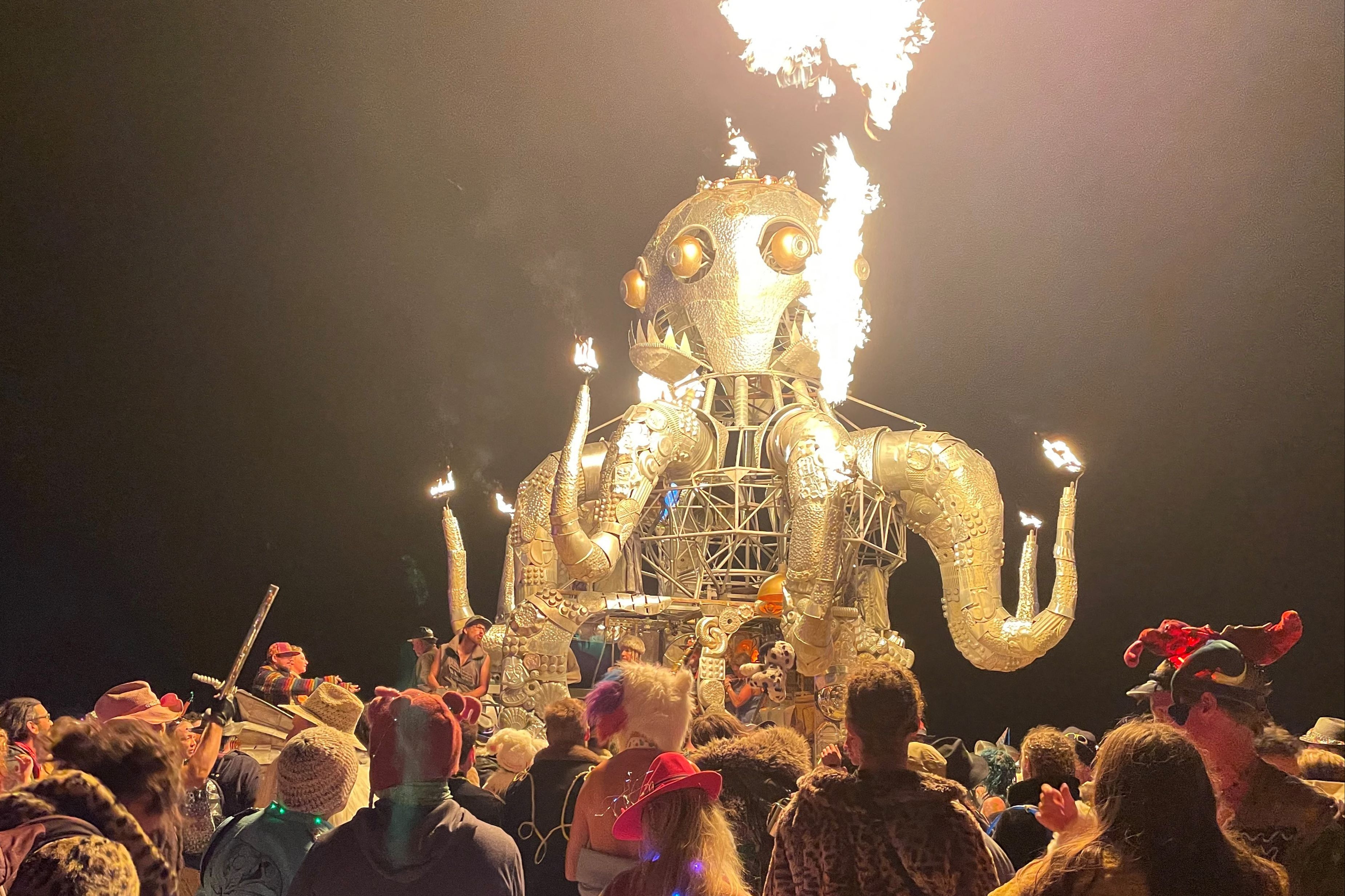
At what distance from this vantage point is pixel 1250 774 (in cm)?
327

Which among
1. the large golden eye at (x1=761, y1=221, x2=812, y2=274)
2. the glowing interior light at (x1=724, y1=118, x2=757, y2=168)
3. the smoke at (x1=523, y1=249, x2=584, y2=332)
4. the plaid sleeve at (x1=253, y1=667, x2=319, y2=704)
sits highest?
the glowing interior light at (x1=724, y1=118, x2=757, y2=168)

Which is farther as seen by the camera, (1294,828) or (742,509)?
(742,509)

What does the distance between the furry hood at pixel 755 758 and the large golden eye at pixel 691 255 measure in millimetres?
8591

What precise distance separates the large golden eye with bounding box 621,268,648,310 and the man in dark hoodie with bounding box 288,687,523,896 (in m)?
9.71

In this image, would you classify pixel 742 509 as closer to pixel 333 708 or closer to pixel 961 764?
pixel 961 764

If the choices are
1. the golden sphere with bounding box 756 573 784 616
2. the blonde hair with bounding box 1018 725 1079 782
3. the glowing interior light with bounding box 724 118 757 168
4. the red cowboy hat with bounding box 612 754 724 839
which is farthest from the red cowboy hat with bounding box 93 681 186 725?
the glowing interior light with bounding box 724 118 757 168

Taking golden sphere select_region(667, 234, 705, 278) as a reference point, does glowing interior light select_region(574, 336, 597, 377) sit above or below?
below

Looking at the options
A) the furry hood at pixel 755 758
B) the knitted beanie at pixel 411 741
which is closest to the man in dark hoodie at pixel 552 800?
the furry hood at pixel 755 758

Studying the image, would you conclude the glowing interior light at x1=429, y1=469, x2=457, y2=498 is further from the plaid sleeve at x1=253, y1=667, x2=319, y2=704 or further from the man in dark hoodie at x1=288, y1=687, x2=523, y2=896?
the man in dark hoodie at x1=288, y1=687, x2=523, y2=896

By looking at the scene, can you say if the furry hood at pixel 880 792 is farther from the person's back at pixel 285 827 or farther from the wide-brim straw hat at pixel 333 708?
the wide-brim straw hat at pixel 333 708

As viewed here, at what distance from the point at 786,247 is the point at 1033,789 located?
8.16 meters

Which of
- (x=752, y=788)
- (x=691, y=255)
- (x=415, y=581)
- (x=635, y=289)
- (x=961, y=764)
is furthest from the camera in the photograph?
(x=415, y=581)

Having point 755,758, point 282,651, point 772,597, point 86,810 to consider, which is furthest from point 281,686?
point 86,810

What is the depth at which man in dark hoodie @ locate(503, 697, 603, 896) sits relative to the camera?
4.07m
